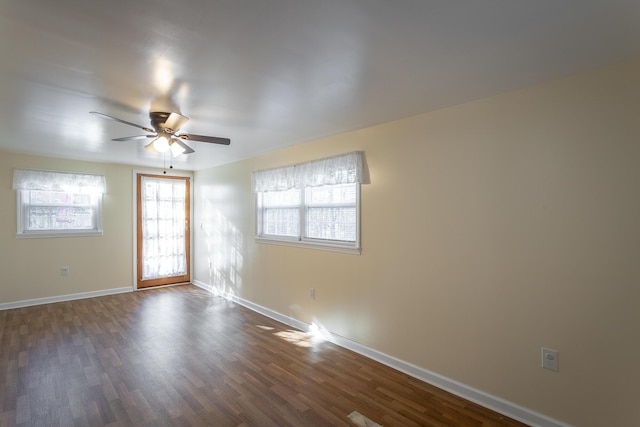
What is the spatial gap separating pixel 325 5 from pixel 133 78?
1431mm

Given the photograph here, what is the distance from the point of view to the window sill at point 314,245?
3.39 meters

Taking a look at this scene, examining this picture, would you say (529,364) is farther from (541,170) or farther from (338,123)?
(338,123)

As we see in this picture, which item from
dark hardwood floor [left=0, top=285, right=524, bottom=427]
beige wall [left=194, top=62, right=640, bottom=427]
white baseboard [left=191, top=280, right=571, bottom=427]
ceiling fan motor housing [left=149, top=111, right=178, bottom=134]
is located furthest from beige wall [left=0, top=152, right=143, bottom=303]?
beige wall [left=194, top=62, right=640, bottom=427]

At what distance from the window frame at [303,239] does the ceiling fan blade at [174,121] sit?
5.51 feet

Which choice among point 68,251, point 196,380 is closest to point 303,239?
point 196,380

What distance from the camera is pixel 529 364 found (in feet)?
7.25

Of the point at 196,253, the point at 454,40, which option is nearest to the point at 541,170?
the point at 454,40

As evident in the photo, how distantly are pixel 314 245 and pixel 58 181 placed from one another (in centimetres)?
424

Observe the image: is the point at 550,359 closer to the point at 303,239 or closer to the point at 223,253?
the point at 303,239

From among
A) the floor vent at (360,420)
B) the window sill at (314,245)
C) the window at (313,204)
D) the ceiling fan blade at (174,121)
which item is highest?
the ceiling fan blade at (174,121)

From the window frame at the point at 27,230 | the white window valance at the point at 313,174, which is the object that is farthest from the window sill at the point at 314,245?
the window frame at the point at 27,230

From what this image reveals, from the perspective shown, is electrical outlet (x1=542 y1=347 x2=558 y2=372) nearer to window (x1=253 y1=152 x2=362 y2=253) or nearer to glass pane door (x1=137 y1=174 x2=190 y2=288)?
window (x1=253 y1=152 x2=362 y2=253)

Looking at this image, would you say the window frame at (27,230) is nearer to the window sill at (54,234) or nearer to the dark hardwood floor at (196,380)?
the window sill at (54,234)

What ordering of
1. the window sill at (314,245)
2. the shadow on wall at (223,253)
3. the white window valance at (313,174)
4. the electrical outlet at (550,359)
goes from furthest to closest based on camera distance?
the shadow on wall at (223,253), the window sill at (314,245), the white window valance at (313,174), the electrical outlet at (550,359)
